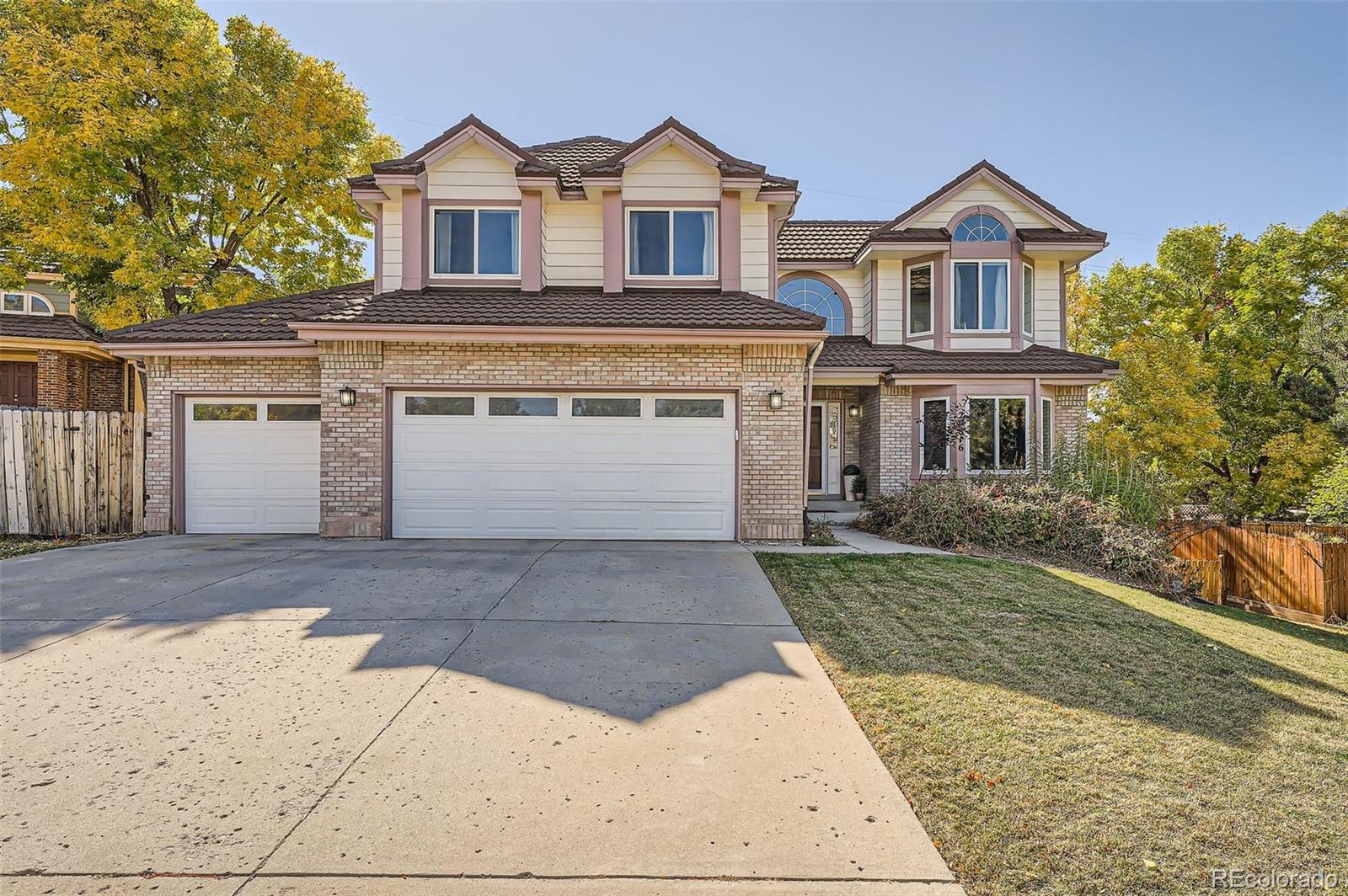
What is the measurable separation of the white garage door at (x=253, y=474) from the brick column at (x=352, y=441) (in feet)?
3.10

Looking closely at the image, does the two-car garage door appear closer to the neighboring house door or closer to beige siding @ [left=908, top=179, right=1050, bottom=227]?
beige siding @ [left=908, top=179, right=1050, bottom=227]

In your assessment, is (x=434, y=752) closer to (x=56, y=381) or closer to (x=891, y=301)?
(x=891, y=301)

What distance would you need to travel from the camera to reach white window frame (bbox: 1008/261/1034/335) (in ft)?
45.6

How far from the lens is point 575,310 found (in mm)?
9438

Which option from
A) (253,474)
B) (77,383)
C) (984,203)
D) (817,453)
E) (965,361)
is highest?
(984,203)

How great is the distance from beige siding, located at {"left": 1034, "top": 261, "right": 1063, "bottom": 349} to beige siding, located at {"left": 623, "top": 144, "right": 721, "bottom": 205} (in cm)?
879

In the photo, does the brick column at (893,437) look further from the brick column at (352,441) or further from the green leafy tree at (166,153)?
the green leafy tree at (166,153)

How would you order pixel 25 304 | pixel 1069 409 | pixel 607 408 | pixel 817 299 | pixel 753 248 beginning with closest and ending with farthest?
pixel 607 408, pixel 753 248, pixel 1069 409, pixel 817 299, pixel 25 304

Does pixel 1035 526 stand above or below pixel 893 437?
below

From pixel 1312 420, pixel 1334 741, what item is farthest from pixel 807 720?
pixel 1312 420

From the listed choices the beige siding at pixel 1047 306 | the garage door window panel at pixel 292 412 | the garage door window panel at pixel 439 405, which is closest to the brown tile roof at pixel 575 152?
the garage door window panel at pixel 439 405

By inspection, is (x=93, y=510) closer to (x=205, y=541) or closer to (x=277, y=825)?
(x=205, y=541)

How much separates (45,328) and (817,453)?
20419 millimetres

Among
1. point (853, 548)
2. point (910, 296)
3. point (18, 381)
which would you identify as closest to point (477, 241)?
point (853, 548)
